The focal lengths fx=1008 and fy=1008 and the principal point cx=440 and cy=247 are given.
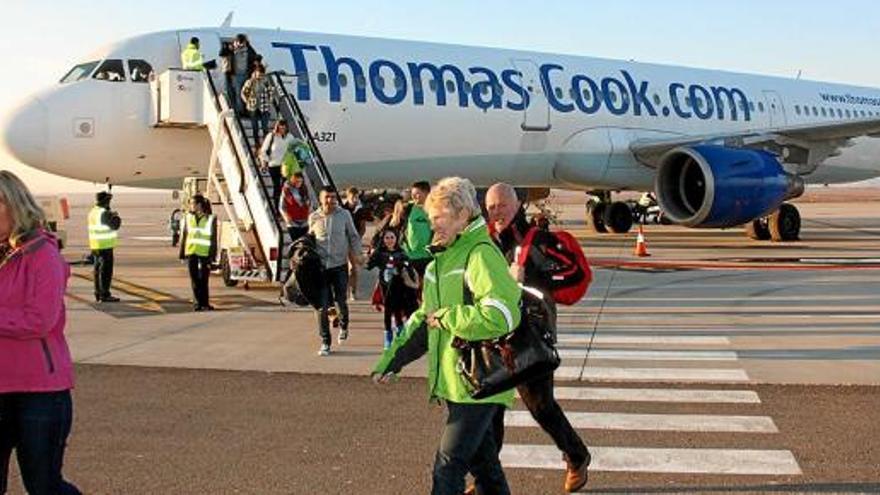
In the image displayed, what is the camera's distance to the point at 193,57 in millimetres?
15906

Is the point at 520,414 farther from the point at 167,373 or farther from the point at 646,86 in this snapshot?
the point at 646,86

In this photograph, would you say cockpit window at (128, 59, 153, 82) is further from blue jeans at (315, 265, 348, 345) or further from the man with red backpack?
the man with red backpack

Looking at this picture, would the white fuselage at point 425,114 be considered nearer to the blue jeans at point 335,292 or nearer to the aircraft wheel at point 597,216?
the aircraft wheel at point 597,216

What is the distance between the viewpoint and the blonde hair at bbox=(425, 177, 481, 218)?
13.9 ft

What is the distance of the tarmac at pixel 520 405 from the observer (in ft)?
18.3

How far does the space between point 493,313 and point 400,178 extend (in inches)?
599

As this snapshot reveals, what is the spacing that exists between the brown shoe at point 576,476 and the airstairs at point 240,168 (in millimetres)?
8312

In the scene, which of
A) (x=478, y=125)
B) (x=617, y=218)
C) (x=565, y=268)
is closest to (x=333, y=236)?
(x=565, y=268)

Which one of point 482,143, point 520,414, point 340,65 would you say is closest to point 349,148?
point 340,65

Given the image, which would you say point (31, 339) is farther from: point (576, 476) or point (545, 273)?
point (576, 476)

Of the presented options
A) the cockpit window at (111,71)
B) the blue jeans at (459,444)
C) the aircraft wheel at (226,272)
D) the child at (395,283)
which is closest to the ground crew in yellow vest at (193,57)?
the cockpit window at (111,71)

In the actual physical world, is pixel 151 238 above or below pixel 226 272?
below

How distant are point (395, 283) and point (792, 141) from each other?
49.1ft

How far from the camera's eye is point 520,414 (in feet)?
23.3
